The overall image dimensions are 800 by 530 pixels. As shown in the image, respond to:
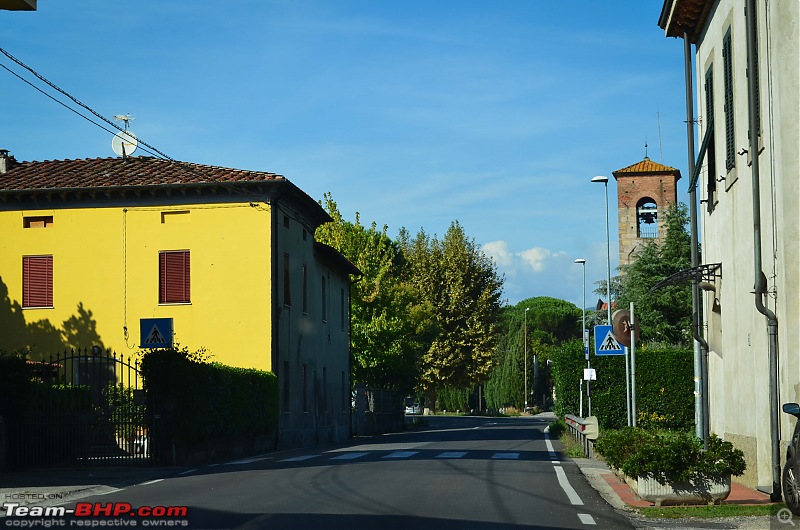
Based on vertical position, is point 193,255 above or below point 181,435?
above

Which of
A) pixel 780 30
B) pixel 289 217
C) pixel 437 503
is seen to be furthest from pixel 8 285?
pixel 780 30

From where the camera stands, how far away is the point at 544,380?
115 m

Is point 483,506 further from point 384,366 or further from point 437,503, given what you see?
point 384,366

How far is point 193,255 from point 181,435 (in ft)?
38.6

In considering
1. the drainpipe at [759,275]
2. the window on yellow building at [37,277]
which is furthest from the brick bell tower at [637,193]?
the drainpipe at [759,275]

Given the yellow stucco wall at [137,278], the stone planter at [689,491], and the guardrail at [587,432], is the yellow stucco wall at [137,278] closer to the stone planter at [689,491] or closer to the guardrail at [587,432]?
the guardrail at [587,432]

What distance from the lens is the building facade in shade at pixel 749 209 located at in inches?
515

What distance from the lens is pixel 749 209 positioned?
601 inches

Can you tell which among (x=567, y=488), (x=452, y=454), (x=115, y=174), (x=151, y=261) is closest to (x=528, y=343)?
(x=115, y=174)

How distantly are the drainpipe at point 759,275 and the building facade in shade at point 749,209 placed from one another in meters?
0.02

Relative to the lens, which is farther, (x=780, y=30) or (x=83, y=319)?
(x=83, y=319)

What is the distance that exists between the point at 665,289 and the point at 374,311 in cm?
1475

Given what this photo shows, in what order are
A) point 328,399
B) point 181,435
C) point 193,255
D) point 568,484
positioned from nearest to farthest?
point 568,484 < point 181,435 < point 193,255 < point 328,399

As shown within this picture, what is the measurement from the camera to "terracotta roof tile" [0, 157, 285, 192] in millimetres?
33031
